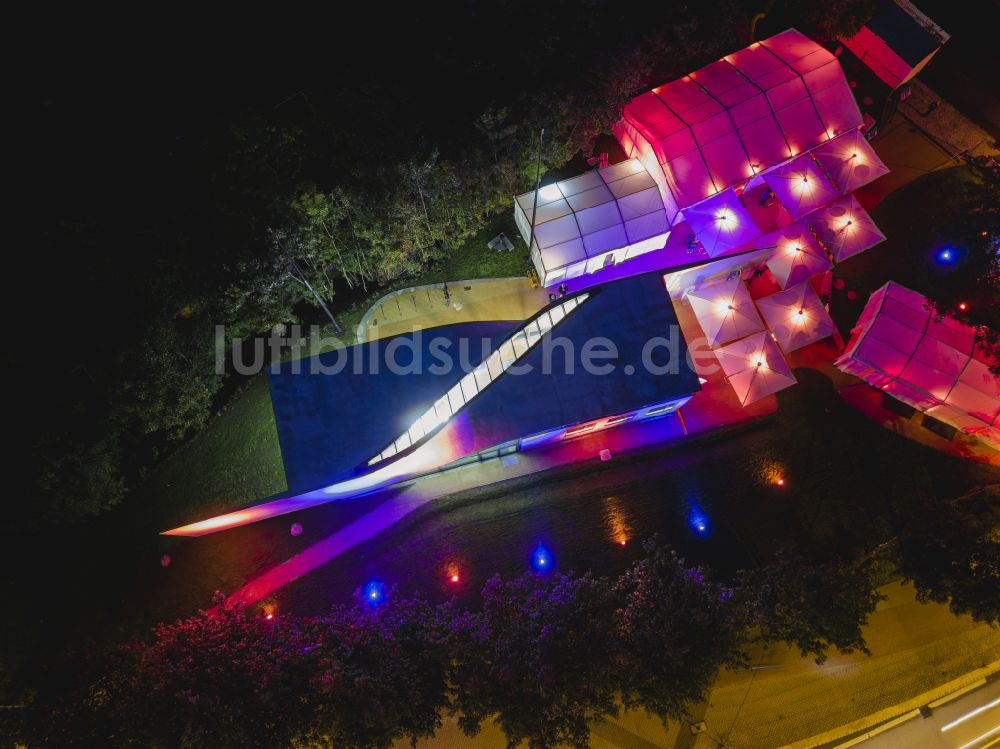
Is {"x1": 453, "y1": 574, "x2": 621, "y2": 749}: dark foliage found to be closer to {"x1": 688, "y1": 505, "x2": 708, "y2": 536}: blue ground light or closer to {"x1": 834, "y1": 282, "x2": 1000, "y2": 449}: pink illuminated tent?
{"x1": 688, "y1": 505, "x2": 708, "y2": 536}: blue ground light

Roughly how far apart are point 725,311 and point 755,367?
2.61 metres

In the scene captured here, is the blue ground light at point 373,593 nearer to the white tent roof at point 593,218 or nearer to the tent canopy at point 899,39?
the white tent roof at point 593,218

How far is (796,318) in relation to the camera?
2397 centimetres

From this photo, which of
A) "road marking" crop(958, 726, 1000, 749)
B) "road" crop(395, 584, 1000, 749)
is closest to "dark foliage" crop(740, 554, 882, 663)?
"road" crop(395, 584, 1000, 749)

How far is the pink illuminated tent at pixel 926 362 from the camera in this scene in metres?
22.2

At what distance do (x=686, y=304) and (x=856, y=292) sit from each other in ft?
25.5

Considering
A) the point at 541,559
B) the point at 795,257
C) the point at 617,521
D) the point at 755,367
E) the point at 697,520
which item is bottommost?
the point at 697,520

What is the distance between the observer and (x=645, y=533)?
75.7ft

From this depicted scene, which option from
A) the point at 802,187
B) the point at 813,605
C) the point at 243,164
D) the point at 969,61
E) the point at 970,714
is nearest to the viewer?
the point at 813,605

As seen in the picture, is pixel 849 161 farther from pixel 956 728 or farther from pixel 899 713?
pixel 956 728

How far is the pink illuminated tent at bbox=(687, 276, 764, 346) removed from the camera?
2372 cm

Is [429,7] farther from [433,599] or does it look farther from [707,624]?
[707,624]

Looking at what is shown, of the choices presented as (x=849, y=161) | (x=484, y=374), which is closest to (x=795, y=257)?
(x=849, y=161)

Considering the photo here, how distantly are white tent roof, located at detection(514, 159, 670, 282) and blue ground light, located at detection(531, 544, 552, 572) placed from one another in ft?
37.7
